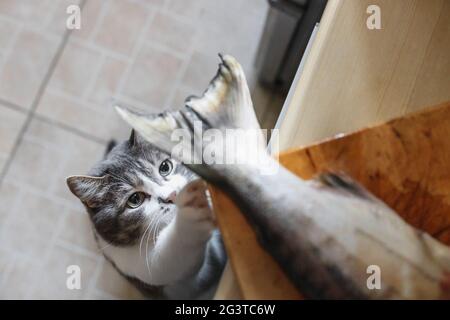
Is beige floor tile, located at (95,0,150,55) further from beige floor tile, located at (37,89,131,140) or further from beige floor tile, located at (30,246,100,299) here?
beige floor tile, located at (30,246,100,299)

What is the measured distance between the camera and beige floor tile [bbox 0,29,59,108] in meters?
1.39

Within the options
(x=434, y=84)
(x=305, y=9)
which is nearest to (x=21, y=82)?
(x=305, y=9)

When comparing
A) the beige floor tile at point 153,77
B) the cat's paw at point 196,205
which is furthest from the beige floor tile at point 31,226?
the cat's paw at point 196,205

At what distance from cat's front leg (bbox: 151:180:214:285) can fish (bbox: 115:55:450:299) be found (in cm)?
7

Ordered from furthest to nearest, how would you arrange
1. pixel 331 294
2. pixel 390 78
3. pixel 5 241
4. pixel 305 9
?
pixel 5 241 → pixel 305 9 → pixel 390 78 → pixel 331 294

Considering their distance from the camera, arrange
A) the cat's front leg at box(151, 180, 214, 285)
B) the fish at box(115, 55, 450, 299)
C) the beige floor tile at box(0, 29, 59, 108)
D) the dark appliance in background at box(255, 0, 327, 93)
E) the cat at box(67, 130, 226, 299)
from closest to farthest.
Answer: the fish at box(115, 55, 450, 299), the cat's front leg at box(151, 180, 214, 285), the cat at box(67, 130, 226, 299), the dark appliance in background at box(255, 0, 327, 93), the beige floor tile at box(0, 29, 59, 108)

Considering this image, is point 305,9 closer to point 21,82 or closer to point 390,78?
point 390,78

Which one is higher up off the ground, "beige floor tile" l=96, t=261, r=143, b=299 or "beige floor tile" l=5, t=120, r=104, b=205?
"beige floor tile" l=5, t=120, r=104, b=205

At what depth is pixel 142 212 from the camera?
0.85 meters

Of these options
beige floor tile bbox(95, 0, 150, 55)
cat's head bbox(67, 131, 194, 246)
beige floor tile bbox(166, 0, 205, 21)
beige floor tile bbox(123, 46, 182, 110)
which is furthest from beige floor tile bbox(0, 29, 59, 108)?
cat's head bbox(67, 131, 194, 246)

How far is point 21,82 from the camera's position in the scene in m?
1.40

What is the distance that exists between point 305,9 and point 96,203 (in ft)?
1.81

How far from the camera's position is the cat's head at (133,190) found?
846 millimetres

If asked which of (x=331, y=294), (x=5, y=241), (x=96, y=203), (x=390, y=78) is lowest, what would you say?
(x=5, y=241)
